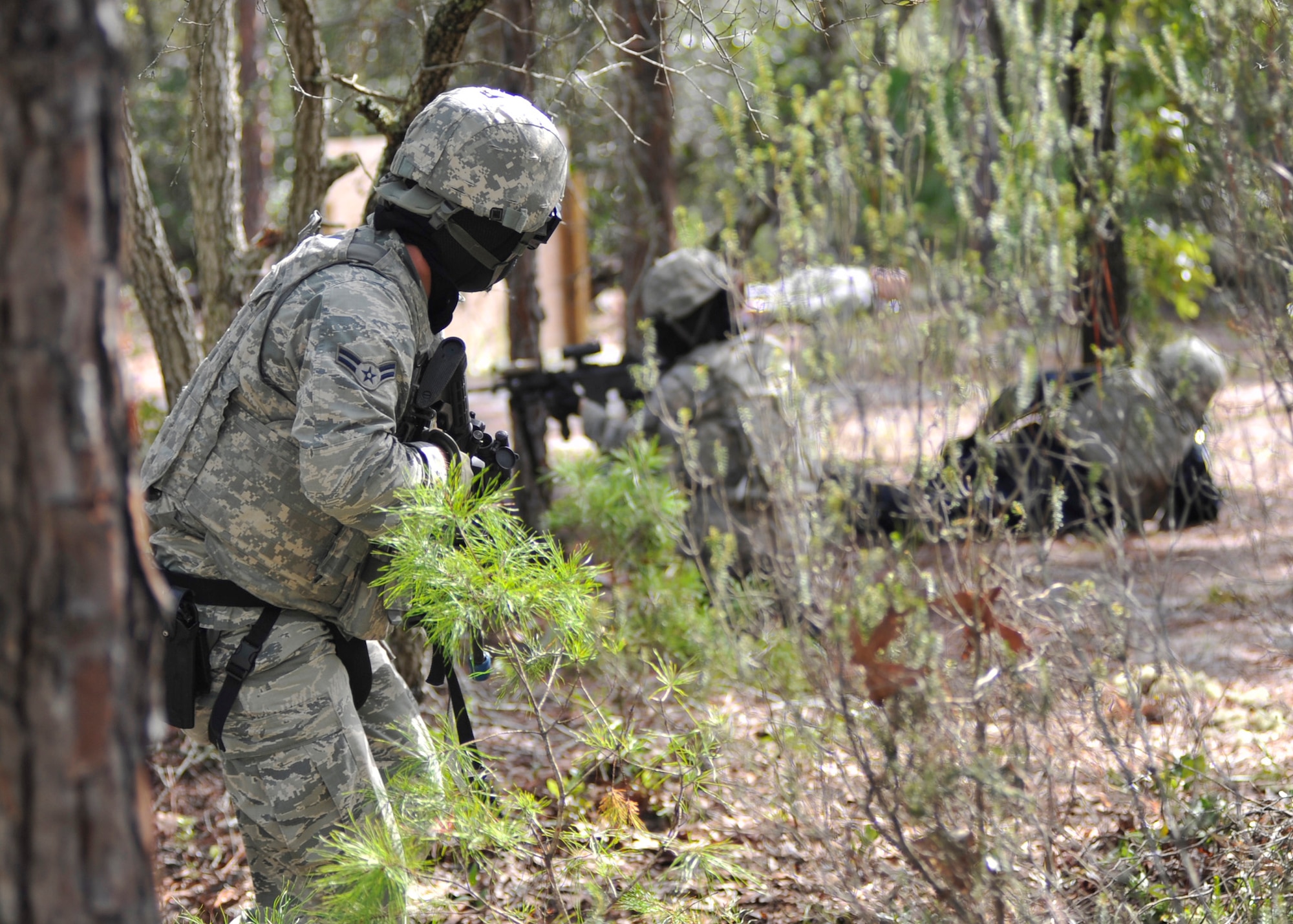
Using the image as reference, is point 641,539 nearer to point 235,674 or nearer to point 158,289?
point 158,289

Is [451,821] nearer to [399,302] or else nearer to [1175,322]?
[399,302]

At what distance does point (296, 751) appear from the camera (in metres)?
2.10

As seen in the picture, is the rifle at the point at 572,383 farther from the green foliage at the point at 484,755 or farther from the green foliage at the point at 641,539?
the green foliage at the point at 484,755

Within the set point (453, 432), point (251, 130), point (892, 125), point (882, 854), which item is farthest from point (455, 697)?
point (251, 130)

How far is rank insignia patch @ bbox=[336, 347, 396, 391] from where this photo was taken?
1.92 metres

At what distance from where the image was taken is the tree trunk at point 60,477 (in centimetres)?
89

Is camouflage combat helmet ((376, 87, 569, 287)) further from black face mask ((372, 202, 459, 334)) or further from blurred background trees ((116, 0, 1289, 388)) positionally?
blurred background trees ((116, 0, 1289, 388))

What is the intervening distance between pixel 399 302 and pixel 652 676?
2.44 metres

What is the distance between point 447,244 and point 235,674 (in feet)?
3.14

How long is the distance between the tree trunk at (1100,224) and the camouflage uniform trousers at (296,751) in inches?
86.8

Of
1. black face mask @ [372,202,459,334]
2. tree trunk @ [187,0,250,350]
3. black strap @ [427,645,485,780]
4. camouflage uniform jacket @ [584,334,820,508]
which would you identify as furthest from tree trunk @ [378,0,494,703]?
camouflage uniform jacket @ [584,334,820,508]

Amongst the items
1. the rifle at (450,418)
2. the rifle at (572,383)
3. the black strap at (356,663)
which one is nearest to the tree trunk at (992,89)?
the rifle at (450,418)

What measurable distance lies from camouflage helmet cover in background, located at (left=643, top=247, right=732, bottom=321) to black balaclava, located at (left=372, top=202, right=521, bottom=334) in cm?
283

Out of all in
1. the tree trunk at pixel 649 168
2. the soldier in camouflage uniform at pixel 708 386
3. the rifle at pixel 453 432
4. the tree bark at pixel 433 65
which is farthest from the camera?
the tree trunk at pixel 649 168
